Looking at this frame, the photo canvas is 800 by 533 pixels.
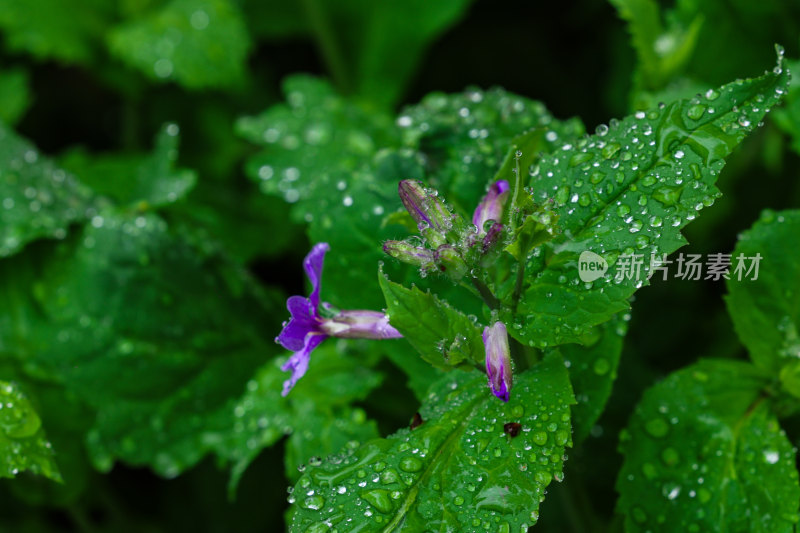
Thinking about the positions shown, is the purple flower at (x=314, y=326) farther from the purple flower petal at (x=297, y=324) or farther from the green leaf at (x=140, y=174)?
the green leaf at (x=140, y=174)

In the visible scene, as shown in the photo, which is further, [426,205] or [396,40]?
[396,40]

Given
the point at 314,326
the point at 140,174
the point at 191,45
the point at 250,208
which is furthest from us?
the point at 250,208

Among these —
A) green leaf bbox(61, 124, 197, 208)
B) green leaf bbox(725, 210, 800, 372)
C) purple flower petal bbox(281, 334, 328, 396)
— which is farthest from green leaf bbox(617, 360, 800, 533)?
green leaf bbox(61, 124, 197, 208)

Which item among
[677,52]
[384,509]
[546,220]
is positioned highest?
[677,52]

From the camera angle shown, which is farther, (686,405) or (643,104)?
(643,104)

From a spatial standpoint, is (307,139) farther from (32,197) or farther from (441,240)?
(441,240)

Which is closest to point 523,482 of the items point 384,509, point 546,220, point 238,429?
point 384,509

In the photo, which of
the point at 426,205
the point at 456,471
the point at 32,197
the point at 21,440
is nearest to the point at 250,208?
the point at 32,197

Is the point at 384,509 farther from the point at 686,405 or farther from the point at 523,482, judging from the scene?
the point at 686,405

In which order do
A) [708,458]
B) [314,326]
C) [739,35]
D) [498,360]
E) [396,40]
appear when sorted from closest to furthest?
[498,360]
[314,326]
[708,458]
[739,35]
[396,40]
